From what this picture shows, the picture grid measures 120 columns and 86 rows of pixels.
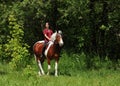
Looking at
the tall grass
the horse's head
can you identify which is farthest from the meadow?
the horse's head

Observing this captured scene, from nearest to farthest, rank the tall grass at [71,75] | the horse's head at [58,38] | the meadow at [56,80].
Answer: the meadow at [56,80], the tall grass at [71,75], the horse's head at [58,38]

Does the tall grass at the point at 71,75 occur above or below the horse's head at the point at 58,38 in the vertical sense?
below

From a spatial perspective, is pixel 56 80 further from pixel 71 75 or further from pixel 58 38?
pixel 58 38

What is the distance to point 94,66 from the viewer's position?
80.2ft

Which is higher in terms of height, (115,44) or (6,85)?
(6,85)

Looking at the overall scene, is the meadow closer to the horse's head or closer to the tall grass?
the tall grass

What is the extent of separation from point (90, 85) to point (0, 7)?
16.4 metres

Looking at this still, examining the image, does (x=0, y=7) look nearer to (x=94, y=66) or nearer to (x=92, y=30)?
(x=92, y=30)

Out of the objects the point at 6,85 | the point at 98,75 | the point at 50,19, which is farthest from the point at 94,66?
the point at 6,85

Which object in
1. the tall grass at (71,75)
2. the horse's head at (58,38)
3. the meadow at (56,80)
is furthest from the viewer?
the horse's head at (58,38)

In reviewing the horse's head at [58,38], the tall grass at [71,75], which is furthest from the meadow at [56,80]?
the horse's head at [58,38]

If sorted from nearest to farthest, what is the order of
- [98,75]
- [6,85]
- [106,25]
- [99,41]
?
[6,85] → [98,75] → [106,25] → [99,41]

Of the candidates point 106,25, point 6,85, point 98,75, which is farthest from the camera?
point 106,25

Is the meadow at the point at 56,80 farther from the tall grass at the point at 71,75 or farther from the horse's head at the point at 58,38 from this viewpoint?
the horse's head at the point at 58,38
